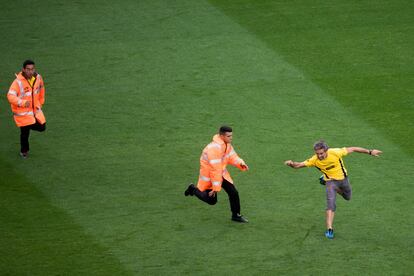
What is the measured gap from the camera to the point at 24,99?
1688 centimetres

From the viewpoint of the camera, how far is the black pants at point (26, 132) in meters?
17.0

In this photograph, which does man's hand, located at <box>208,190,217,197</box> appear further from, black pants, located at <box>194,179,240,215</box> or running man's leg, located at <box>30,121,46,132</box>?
running man's leg, located at <box>30,121,46,132</box>

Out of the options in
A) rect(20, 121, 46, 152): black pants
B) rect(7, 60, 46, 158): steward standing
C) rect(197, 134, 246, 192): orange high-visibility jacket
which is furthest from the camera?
rect(20, 121, 46, 152): black pants

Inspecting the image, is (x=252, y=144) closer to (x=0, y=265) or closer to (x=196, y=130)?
(x=196, y=130)

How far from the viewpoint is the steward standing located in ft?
54.9

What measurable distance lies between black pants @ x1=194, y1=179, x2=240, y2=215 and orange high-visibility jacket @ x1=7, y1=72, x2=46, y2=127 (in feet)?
12.9

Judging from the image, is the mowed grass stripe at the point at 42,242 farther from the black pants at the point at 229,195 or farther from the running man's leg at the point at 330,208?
the running man's leg at the point at 330,208

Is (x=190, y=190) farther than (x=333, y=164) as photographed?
Yes

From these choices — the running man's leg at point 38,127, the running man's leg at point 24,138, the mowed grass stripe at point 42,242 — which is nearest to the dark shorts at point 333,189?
the mowed grass stripe at point 42,242

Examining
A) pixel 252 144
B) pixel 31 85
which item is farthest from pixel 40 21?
pixel 252 144

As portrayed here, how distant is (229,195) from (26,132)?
462cm

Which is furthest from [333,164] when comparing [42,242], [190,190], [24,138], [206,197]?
[24,138]

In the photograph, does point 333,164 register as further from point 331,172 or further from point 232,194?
point 232,194

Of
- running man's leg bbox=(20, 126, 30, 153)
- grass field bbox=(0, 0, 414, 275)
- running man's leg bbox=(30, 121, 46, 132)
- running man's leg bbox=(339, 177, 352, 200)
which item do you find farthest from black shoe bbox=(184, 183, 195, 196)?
running man's leg bbox=(20, 126, 30, 153)
